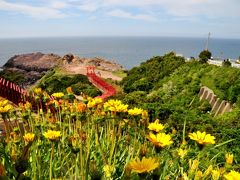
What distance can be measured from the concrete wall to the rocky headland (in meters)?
18.4

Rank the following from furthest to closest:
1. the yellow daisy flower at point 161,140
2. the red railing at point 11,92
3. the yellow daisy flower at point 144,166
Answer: the red railing at point 11,92 < the yellow daisy flower at point 161,140 < the yellow daisy flower at point 144,166

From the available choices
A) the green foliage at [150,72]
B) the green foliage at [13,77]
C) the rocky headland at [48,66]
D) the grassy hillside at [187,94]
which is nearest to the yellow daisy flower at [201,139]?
the grassy hillside at [187,94]

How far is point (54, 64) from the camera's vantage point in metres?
56.8

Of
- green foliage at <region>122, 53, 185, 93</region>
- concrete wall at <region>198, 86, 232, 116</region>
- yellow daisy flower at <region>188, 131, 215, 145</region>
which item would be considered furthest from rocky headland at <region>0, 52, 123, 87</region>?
yellow daisy flower at <region>188, 131, 215, 145</region>

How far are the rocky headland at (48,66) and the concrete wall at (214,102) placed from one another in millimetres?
18403

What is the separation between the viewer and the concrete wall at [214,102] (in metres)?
16.6

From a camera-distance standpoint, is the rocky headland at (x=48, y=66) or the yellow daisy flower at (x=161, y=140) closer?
the yellow daisy flower at (x=161, y=140)

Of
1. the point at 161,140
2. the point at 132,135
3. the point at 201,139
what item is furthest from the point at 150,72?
the point at 161,140

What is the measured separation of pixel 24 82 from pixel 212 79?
29.5m

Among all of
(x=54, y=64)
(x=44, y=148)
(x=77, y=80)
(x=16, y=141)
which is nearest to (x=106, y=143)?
(x=44, y=148)

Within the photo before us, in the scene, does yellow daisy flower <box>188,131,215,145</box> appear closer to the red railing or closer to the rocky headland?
the red railing

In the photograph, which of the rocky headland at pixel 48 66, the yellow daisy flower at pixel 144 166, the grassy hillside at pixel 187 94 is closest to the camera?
the yellow daisy flower at pixel 144 166

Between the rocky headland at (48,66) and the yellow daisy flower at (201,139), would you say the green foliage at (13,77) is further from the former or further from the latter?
the yellow daisy flower at (201,139)

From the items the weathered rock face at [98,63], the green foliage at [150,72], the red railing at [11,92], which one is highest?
the red railing at [11,92]
